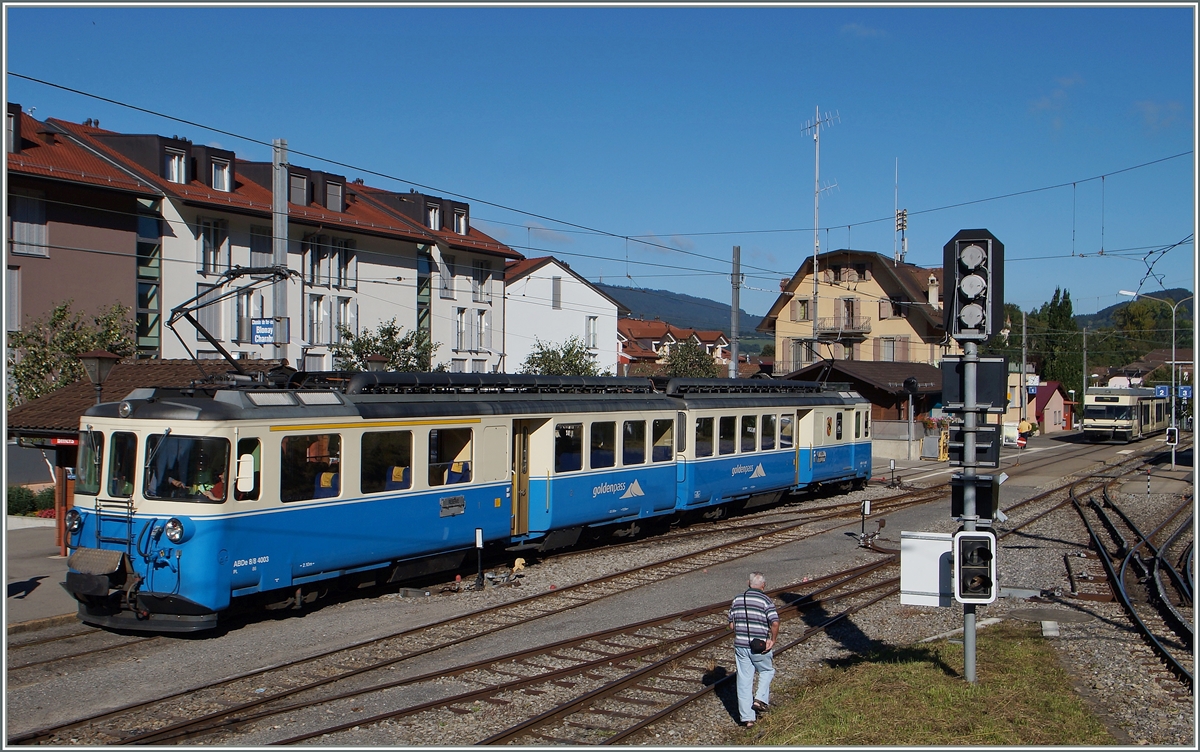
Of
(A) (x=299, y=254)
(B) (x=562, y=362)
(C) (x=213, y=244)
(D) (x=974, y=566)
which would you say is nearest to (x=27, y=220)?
(C) (x=213, y=244)

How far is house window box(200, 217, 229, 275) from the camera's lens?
3475 cm

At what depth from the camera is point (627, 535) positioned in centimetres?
1892

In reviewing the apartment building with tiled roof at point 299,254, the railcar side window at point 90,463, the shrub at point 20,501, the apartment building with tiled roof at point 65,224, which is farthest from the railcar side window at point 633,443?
the apartment building with tiled roof at point 65,224

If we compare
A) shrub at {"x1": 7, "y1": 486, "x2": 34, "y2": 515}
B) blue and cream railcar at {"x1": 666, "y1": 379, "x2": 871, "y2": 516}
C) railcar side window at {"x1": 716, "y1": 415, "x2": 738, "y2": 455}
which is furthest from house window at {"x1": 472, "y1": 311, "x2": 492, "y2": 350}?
railcar side window at {"x1": 716, "y1": 415, "x2": 738, "y2": 455}

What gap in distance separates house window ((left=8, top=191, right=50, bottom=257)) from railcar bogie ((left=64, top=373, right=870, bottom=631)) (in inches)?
818

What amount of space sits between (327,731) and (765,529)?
13810 millimetres

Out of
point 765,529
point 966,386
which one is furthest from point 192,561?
point 765,529

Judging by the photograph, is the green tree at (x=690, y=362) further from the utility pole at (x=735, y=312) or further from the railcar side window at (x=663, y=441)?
the railcar side window at (x=663, y=441)

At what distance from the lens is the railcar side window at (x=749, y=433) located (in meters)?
21.7

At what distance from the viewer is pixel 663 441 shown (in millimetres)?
19062

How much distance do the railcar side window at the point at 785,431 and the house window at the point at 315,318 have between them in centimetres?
2153

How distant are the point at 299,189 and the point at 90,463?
2953 cm

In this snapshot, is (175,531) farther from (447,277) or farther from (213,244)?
(447,277)

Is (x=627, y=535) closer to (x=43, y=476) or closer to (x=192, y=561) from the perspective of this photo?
(x=192, y=561)
